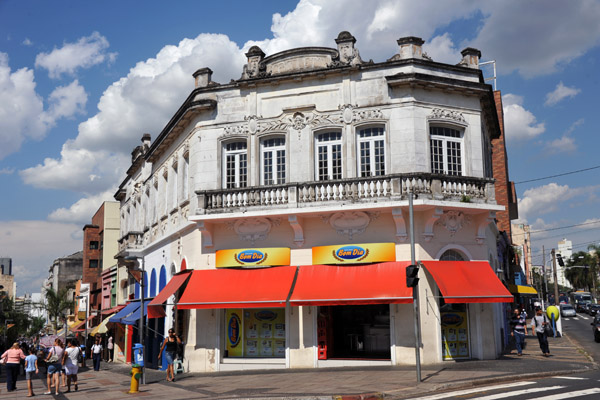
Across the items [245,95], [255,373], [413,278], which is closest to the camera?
[413,278]

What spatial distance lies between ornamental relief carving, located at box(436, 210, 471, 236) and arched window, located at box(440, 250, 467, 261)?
0.69m

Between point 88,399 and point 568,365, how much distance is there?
1396 cm

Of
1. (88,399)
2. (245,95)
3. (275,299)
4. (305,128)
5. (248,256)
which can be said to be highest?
(245,95)

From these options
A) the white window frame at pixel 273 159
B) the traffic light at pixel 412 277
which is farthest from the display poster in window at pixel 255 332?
the traffic light at pixel 412 277

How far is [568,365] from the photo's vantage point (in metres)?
17.0

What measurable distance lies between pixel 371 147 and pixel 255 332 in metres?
7.84

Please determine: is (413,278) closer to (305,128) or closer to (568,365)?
(568,365)

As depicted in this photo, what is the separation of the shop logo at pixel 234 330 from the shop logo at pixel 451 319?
7234 mm

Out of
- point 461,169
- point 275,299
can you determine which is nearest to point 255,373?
point 275,299

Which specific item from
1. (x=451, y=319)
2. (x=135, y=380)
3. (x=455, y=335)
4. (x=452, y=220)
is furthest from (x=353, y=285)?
(x=135, y=380)

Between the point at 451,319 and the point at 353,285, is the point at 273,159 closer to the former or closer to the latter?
the point at 353,285

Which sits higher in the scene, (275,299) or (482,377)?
(275,299)

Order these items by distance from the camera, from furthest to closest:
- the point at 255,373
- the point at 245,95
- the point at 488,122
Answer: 1. the point at 488,122
2. the point at 245,95
3. the point at 255,373

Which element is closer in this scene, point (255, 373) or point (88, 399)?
point (88, 399)
